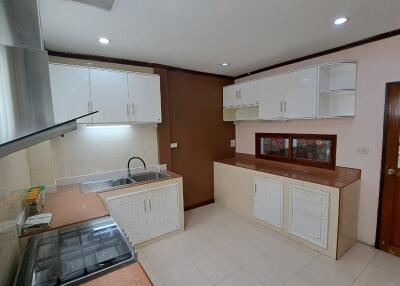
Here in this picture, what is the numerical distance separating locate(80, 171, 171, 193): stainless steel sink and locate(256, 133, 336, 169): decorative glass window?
1.81m

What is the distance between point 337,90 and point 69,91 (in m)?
3.20

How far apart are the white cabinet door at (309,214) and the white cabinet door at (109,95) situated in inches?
96.4

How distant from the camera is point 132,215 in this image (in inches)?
104

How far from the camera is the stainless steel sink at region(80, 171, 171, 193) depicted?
260 cm

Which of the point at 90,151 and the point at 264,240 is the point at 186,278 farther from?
the point at 90,151

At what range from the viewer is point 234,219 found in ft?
11.2

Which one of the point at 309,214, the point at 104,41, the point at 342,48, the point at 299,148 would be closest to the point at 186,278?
the point at 309,214

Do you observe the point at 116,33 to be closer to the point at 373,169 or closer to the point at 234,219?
the point at 234,219

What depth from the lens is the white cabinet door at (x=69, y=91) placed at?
2.35 metres

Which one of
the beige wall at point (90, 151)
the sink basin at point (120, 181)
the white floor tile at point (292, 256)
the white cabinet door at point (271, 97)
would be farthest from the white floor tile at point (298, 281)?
the beige wall at point (90, 151)

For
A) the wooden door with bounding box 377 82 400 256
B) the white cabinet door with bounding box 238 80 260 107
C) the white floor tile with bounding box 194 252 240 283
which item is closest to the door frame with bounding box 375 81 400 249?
the wooden door with bounding box 377 82 400 256

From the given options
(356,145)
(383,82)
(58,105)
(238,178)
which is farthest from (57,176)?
(383,82)

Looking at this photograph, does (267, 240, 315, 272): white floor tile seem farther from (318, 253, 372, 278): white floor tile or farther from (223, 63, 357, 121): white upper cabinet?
(223, 63, 357, 121): white upper cabinet

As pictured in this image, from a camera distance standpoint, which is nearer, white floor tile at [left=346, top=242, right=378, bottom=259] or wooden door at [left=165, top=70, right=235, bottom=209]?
white floor tile at [left=346, top=242, right=378, bottom=259]
